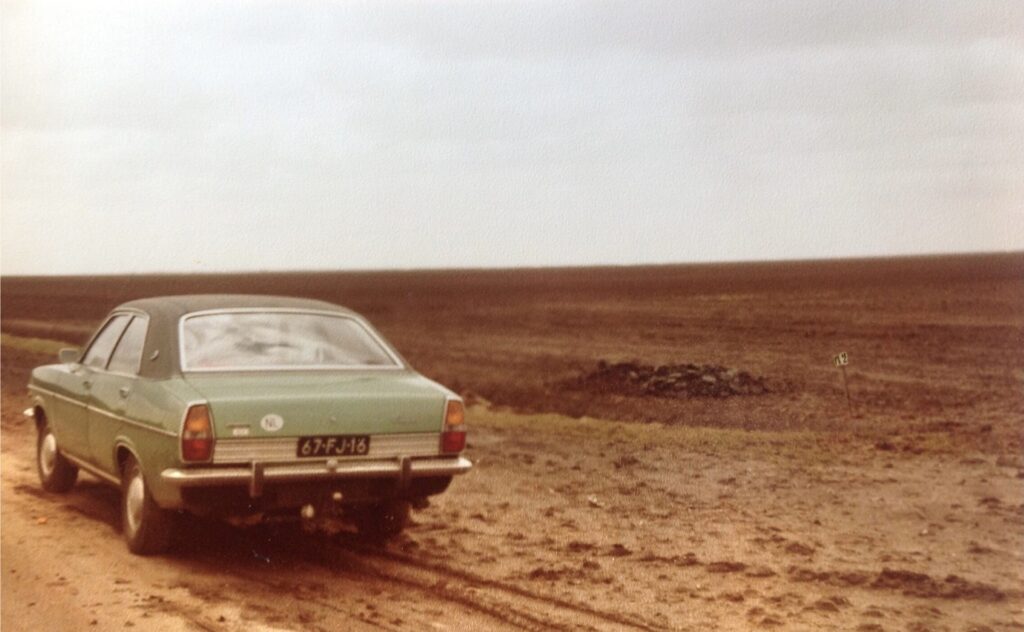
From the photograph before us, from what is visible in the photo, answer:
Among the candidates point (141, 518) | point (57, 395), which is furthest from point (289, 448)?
point (57, 395)

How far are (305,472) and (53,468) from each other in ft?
10.9

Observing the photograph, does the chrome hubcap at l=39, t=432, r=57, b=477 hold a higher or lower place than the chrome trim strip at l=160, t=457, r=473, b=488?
lower

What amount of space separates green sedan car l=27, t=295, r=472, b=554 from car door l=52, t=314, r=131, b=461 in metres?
0.02

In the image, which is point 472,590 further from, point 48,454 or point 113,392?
point 48,454

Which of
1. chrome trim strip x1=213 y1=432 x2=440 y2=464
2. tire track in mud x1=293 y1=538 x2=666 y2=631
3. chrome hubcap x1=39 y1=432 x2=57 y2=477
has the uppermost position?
chrome trim strip x1=213 y1=432 x2=440 y2=464

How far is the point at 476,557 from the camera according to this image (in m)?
6.66

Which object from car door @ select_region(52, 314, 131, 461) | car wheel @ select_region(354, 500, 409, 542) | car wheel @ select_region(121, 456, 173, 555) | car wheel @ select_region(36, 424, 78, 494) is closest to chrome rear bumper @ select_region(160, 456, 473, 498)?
car wheel @ select_region(121, 456, 173, 555)

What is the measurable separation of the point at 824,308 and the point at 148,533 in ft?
68.0

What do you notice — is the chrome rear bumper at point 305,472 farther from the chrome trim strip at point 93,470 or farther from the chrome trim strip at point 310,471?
the chrome trim strip at point 93,470

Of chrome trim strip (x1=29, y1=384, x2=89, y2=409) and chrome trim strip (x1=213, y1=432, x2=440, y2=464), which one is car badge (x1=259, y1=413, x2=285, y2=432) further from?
chrome trim strip (x1=29, y1=384, x2=89, y2=409)

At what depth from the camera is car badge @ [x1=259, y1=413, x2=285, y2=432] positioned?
5.99 m

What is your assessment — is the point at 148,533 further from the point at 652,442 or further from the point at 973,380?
the point at 973,380

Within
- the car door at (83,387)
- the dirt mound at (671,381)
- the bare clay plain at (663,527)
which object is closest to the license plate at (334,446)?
→ the bare clay plain at (663,527)

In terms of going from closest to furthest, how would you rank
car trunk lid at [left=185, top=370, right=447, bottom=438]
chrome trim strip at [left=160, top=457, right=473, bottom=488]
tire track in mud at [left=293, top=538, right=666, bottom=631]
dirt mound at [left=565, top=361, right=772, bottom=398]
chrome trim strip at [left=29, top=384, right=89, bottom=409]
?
tire track in mud at [left=293, top=538, right=666, bottom=631]
chrome trim strip at [left=160, top=457, right=473, bottom=488]
car trunk lid at [left=185, top=370, right=447, bottom=438]
chrome trim strip at [left=29, top=384, right=89, bottom=409]
dirt mound at [left=565, top=361, right=772, bottom=398]
